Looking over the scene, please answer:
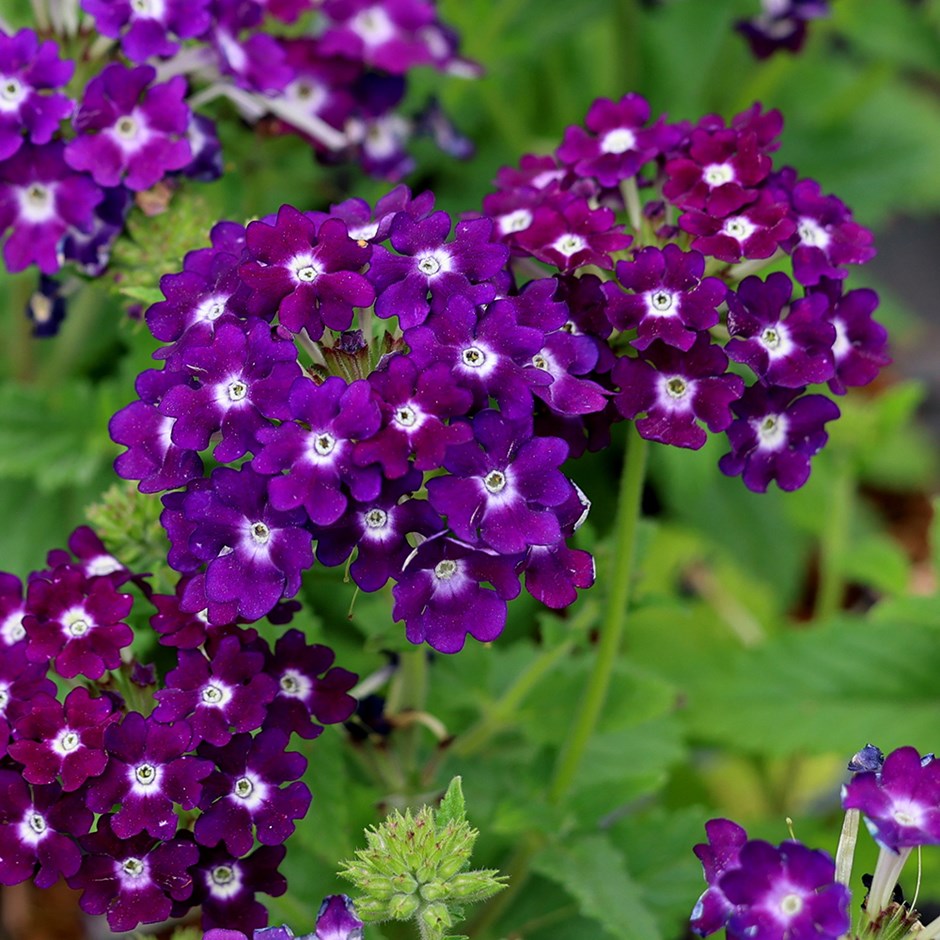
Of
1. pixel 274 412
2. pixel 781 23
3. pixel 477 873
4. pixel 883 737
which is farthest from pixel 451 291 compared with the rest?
pixel 781 23

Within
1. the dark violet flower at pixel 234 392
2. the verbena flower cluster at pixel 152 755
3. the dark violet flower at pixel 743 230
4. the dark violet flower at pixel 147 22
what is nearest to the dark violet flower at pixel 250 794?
the verbena flower cluster at pixel 152 755

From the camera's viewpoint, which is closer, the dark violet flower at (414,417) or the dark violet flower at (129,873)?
the dark violet flower at (414,417)

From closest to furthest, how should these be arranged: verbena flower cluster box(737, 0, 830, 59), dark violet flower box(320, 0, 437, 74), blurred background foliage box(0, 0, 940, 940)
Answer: blurred background foliage box(0, 0, 940, 940), dark violet flower box(320, 0, 437, 74), verbena flower cluster box(737, 0, 830, 59)

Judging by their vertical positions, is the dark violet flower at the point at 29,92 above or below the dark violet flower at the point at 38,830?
above

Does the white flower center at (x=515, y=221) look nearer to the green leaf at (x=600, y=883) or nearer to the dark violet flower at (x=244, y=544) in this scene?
the dark violet flower at (x=244, y=544)

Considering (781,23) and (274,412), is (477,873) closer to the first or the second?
(274,412)

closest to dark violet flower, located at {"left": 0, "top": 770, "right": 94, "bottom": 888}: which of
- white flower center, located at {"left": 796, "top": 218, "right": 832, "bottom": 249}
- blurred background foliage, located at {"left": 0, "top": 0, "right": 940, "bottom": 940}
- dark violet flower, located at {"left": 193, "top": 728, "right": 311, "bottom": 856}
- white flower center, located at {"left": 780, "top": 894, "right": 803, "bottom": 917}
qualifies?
dark violet flower, located at {"left": 193, "top": 728, "right": 311, "bottom": 856}

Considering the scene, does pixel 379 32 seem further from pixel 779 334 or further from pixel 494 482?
pixel 494 482

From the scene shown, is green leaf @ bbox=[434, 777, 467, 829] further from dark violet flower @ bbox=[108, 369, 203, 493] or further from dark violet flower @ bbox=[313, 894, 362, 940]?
dark violet flower @ bbox=[108, 369, 203, 493]
